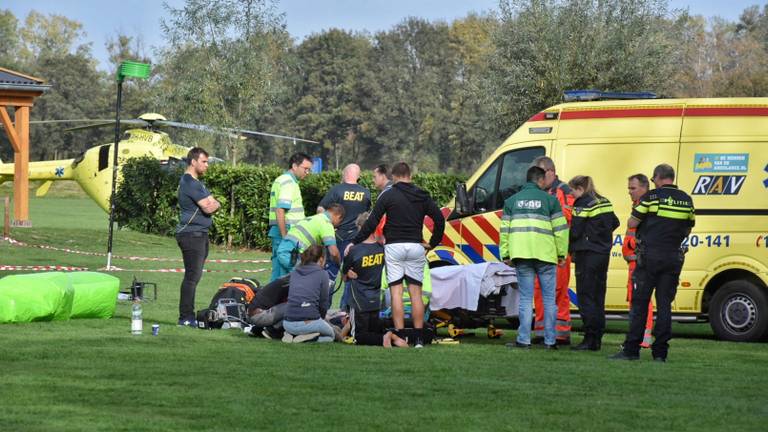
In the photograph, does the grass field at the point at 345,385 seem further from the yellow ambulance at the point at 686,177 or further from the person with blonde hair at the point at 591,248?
the yellow ambulance at the point at 686,177

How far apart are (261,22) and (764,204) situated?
38.4 m

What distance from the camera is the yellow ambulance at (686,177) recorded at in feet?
46.9

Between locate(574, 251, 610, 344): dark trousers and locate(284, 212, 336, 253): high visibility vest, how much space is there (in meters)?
2.65

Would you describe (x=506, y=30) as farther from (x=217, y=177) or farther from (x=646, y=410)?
(x=646, y=410)

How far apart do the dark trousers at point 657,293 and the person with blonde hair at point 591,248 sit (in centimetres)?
102

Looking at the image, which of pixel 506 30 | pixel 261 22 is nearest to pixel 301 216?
pixel 506 30

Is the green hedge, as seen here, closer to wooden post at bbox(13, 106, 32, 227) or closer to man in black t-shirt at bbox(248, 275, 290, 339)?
wooden post at bbox(13, 106, 32, 227)

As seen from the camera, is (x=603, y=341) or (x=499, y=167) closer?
(x=603, y=341)

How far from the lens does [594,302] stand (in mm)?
12961

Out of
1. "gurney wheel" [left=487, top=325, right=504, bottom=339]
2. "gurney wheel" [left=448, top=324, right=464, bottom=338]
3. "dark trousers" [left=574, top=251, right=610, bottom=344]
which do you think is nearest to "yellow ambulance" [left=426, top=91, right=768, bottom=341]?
"gurney wheel" [left=487, top=325, right=504, bottom=339]

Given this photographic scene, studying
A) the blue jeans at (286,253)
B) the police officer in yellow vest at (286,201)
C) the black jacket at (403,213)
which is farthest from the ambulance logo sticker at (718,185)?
the blue jeans at (286,253)

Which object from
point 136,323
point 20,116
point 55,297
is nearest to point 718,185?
point 136,323

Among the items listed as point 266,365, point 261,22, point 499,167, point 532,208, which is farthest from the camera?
point 261,22

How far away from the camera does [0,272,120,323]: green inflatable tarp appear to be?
13789mm
